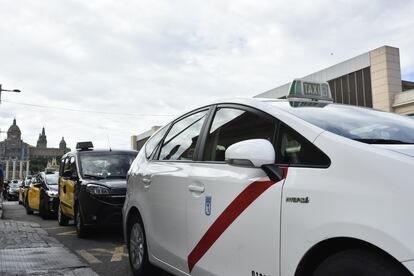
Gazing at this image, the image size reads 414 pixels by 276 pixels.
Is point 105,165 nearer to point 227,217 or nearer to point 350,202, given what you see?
Answer: point 227,217

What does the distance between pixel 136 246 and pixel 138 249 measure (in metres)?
0.07

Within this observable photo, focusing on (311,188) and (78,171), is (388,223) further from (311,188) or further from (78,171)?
(78,171)

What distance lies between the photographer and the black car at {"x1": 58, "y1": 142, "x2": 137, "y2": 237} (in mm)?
7910

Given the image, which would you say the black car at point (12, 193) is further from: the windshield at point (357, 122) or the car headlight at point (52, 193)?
the windshield at point (357, 122)

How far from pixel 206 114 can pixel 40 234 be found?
589cm

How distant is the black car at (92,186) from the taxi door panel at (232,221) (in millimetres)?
4660

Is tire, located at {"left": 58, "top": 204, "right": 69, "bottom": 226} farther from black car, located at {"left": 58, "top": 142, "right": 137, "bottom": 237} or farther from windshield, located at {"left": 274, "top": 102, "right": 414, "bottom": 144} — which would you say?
windshield, located at {"left": 274, "top": 102, "right": 414, "bottom": 144}

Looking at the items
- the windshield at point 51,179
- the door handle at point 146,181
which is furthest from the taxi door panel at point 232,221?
the windshield at point 51,179

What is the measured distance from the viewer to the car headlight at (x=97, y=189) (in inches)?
313

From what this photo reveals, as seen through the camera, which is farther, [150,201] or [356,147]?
[150,201]

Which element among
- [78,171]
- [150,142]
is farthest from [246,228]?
[78,171]

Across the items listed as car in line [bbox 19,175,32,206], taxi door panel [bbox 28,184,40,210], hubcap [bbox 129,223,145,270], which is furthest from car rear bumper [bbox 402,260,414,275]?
car in line [bbox 19,175,32,206]

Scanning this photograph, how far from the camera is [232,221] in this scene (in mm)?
2941

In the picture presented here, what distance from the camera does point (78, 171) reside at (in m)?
8.79
